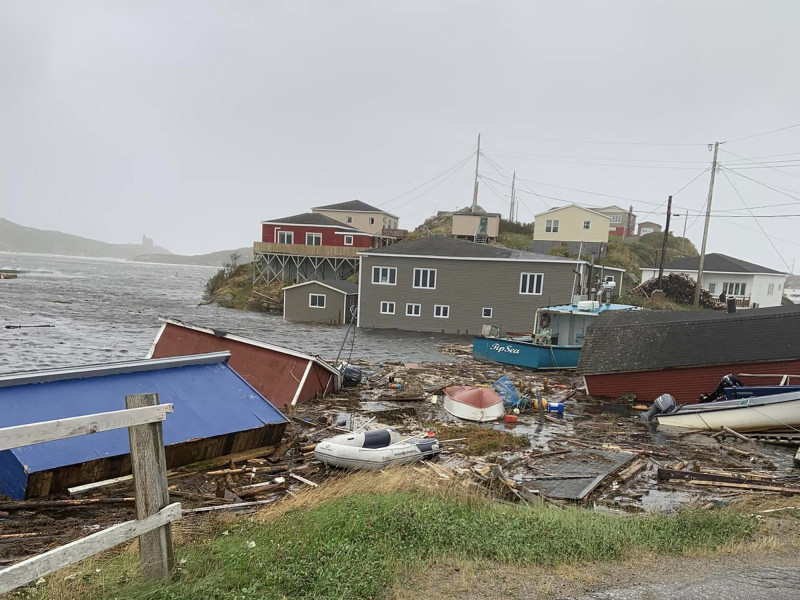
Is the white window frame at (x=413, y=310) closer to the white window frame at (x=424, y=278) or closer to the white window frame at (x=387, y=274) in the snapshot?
the white window frame at (x=424, y=278)

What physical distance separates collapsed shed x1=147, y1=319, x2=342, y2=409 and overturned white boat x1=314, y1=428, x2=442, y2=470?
5.93m

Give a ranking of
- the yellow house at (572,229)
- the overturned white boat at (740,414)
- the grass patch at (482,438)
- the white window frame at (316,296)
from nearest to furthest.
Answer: the grass patch at (482,438), the overturned white boat at (740,414), the white window frame at (316,296), the yellow house at (572,229)

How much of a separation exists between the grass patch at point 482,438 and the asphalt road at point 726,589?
859 cm

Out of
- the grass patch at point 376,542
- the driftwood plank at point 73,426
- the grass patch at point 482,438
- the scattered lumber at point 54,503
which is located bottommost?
the grass patch at point 482,438

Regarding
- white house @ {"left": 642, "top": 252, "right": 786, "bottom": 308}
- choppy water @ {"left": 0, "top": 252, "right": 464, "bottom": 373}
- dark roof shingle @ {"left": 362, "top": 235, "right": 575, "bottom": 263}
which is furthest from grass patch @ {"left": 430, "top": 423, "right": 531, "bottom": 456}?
white house @ {"left": 642, "top": 252, "right": 786, "bottom": 308}

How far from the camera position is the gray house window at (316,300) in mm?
51406

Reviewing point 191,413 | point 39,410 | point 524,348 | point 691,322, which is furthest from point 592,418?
point 39,410

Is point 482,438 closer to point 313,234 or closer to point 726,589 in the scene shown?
point 726,589

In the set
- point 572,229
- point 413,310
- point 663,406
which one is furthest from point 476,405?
point 572,229

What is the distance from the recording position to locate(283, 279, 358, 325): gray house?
167 feet

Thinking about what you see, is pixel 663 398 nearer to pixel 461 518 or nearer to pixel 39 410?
pixel 461 518

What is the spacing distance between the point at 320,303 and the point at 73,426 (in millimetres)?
47895

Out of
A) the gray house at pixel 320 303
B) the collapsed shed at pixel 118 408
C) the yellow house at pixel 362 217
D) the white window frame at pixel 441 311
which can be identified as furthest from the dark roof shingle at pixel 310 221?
the collapsed shed at pixel 118 408

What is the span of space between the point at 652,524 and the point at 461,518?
2.66m
